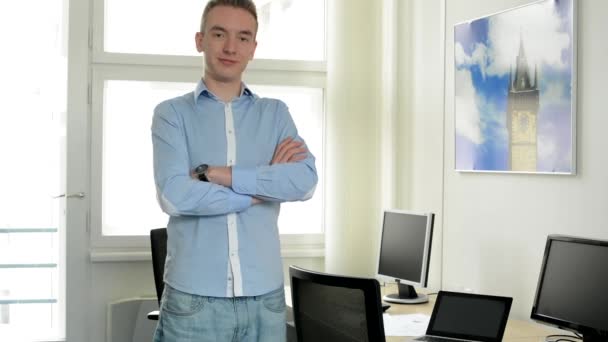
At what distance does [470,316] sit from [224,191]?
3.58 feet

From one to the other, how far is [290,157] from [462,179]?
158 cm

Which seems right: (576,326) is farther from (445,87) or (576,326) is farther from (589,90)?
(445,87)

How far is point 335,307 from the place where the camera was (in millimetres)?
2412

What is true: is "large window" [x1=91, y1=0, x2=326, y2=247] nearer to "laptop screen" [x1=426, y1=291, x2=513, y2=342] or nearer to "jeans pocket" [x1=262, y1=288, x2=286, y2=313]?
"laptop screen" [x1=426, y1=291, x2=513, y2=342]

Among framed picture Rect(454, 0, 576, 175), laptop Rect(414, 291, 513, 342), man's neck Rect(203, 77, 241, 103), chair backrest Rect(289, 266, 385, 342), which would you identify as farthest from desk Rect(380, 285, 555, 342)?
man's neck Rect(203, 77, 241, 103)

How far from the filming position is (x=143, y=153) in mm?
4250

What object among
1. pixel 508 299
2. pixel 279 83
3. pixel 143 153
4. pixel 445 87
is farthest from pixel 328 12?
pixel 508 299

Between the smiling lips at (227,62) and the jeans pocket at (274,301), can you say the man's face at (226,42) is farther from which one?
the jeans pocket at (274,301)

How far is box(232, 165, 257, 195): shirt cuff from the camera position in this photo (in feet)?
6.58

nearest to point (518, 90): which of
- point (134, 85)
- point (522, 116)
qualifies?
point (522, 116)

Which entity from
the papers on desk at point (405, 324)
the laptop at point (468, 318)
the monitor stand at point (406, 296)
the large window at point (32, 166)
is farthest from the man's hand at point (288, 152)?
the large window at point (32, 166)

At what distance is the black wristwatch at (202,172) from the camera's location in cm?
207

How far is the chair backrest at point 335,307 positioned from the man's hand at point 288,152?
369 mm

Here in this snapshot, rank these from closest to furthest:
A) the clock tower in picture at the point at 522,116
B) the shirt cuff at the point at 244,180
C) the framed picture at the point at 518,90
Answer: the shirt cuff at the point at 244,180 → the framed picture at the point at 518,90 → the clock tower in picture at the point at 522,116
